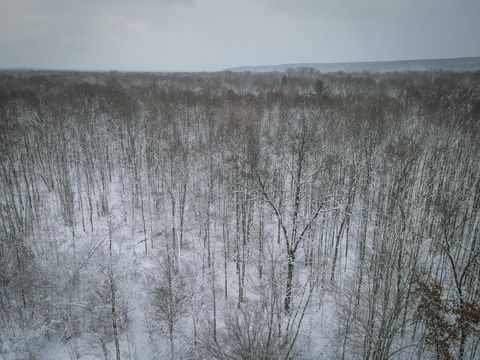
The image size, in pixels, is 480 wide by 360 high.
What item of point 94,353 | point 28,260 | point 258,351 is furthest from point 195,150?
point 258,351

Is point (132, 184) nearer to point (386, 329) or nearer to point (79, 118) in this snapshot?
point (79, 118)

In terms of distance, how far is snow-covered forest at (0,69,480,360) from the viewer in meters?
14.6

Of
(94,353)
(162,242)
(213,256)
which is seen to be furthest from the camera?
(162,242)

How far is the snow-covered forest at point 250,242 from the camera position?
14.6 metres

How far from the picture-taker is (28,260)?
67.9 feet

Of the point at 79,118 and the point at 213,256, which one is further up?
the point at 79,118

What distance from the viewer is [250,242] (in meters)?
23.2

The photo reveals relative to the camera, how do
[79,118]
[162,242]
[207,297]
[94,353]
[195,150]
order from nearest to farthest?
[94,353], [207,297], [162,242], [195,150], [79,118]

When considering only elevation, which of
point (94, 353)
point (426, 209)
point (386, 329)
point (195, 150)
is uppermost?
point (195, 150)

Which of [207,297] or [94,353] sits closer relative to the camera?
[94,353]

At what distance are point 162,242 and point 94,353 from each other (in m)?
9.25

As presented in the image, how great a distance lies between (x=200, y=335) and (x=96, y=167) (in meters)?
22.6

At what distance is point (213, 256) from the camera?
72.0 feet

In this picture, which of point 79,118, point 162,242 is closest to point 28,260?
point 162,242
